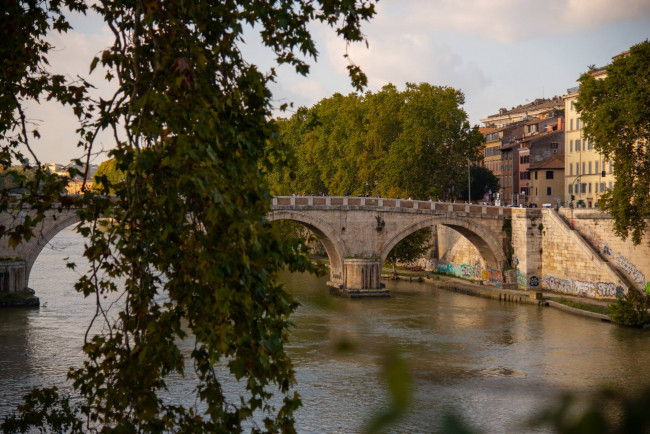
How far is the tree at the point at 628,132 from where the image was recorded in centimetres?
2741

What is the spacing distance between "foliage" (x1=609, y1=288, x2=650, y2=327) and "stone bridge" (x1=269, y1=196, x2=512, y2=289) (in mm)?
11224

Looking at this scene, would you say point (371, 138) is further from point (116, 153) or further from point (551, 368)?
point (116, 153)

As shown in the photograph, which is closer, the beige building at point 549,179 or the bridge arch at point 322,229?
the bridge arch at point 322,229

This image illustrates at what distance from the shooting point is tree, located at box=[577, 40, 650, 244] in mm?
27406

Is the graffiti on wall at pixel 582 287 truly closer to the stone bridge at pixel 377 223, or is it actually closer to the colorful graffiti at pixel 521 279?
the colorful graffiti at pixel 521 279

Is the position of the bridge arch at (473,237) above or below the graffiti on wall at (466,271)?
above

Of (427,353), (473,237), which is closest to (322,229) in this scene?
(473,237)

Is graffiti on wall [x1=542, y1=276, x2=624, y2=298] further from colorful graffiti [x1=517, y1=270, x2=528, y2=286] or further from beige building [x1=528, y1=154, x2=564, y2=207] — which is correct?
beige building [x1=528, y1=154, x2=564, y2=207]

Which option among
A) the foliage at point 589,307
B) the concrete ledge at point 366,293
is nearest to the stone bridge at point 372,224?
the concrete ledge at point 366,293

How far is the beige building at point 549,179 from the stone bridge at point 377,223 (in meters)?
15.6

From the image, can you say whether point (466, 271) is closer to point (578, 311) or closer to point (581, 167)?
point (578, 311)

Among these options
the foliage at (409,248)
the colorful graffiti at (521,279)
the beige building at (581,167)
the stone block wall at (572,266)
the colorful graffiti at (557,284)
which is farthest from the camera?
the beige building at (581,167)

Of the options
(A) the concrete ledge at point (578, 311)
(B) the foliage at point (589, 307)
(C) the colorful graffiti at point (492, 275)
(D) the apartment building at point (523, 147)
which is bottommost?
(A) the concrete ledge at point (578, 311)

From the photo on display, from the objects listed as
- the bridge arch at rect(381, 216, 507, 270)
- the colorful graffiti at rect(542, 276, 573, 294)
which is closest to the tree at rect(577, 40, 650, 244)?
the colorful graffiti at rect(542, 276, 573, 294)
